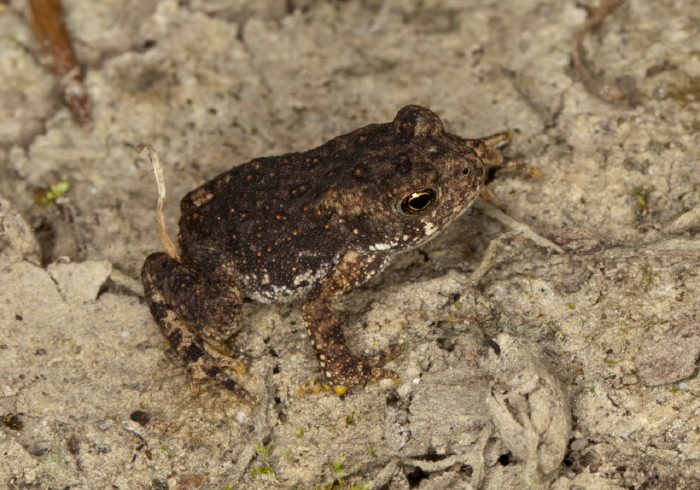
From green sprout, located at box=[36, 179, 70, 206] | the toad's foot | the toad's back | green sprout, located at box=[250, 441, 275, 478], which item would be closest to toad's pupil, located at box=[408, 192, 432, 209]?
the toad's back

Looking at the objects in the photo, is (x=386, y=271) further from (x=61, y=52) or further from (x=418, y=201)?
(x=61, y=52)

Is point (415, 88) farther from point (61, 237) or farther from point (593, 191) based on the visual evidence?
point (61, 237)

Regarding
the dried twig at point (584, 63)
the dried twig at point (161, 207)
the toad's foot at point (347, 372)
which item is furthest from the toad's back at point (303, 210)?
the dried twig at point (584, 63)

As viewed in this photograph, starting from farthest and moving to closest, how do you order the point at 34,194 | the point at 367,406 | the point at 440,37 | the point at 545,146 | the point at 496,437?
the point at 440,37 → the point at 34,194 → the point at 545,146 → the point at 367,406 → the point at 496,437

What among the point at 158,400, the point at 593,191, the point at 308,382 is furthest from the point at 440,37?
the point at 158,400

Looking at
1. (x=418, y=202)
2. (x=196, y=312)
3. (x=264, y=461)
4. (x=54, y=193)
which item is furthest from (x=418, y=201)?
(x=54, y=193)
